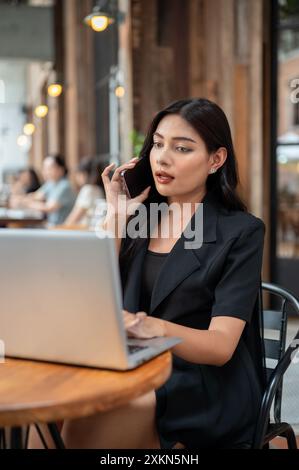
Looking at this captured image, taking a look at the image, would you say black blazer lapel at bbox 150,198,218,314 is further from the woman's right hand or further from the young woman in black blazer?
the woman's right hand

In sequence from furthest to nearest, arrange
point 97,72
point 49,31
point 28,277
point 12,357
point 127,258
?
point 49,31
point 97,72
point 127,258
point 12,357
point 28,277

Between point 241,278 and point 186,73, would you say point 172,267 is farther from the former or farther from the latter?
point 186,73

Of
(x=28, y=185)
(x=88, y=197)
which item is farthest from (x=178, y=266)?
(x=28, y=185)

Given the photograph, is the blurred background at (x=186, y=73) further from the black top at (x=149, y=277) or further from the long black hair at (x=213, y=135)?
the black top at (x=149, y=277)

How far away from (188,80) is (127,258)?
4.90 metres

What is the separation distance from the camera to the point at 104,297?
1.10m

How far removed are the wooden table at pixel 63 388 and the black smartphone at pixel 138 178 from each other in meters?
0.64

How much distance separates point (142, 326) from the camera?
4.28 ft

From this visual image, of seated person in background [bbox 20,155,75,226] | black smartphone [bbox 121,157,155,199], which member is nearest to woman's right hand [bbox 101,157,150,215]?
black smartphone [bbox 121,157,155,199]

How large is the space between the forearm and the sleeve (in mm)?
77

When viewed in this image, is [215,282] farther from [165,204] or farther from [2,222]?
[2,222]

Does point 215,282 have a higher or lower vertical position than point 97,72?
lower

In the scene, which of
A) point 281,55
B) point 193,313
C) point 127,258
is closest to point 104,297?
point 193,313

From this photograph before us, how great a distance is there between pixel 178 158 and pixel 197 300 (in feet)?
1.14
